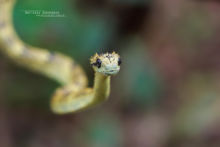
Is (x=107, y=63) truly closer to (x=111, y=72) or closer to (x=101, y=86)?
(x=111, y=72)

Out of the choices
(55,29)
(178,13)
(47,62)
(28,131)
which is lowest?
(28,131)

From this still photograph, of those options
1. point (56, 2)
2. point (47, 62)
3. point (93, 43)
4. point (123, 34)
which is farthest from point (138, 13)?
point (56, 2)

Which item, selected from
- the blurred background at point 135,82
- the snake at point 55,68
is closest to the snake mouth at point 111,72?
the snake at point 55,68

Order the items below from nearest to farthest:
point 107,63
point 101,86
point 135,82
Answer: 1. point 107,63
2. point 101,86
3. point 135,82

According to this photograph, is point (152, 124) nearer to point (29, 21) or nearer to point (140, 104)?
point (140, 104)

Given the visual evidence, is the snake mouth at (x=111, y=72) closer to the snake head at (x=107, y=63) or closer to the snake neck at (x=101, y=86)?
the snake head at (x=107, y=63)

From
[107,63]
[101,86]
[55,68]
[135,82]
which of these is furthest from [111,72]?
[135,82]

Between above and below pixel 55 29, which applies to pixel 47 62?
below
